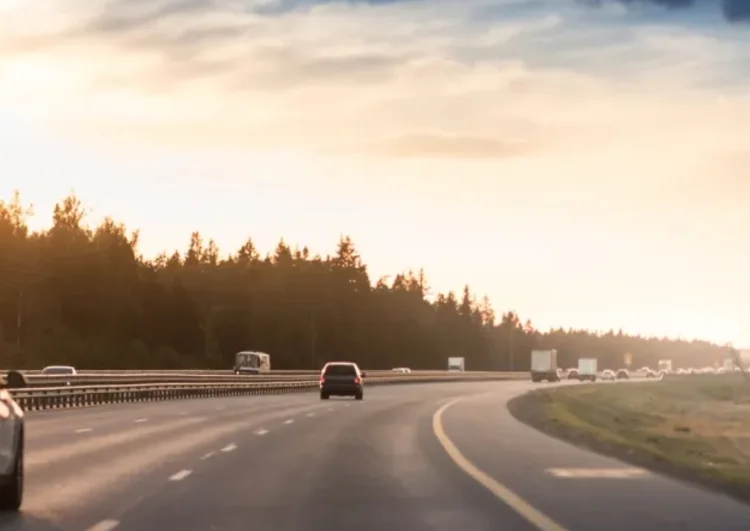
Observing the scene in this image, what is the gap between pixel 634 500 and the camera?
720 inches

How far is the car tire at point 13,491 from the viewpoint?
640 inches

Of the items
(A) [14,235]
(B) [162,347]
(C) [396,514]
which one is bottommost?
(C) [396,514]

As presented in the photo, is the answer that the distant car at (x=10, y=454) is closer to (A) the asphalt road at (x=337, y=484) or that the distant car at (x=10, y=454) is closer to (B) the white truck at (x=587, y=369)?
(A) the asphalt road at (x=337, y=484)

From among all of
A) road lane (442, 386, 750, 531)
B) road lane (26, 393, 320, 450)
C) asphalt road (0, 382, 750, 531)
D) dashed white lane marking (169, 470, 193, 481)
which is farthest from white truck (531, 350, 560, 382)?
dashed white lane marking (169, 470, 193, 481)

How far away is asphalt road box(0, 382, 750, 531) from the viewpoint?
15492 millimetres

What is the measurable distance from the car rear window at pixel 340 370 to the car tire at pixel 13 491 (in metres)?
54.5

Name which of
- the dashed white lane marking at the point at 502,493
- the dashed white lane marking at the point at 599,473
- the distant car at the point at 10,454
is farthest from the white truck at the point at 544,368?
the distant car at the point at 10,454

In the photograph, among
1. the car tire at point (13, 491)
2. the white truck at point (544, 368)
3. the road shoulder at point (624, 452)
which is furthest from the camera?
the white truck at point (544, 368)

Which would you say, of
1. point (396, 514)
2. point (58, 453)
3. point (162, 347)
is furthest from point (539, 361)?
point (396, 514)

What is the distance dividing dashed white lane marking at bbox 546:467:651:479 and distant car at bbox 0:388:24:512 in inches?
347

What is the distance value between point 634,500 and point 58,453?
12.1 meters

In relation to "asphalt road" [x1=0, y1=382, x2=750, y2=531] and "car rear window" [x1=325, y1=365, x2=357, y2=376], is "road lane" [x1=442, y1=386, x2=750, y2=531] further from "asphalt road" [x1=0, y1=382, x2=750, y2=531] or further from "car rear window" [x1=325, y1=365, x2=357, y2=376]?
"car rear window" [x1=325, y1=365, x2=357, y2=376]

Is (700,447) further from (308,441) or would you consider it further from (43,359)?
(43,359)

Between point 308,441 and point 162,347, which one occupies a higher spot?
point 162,347
